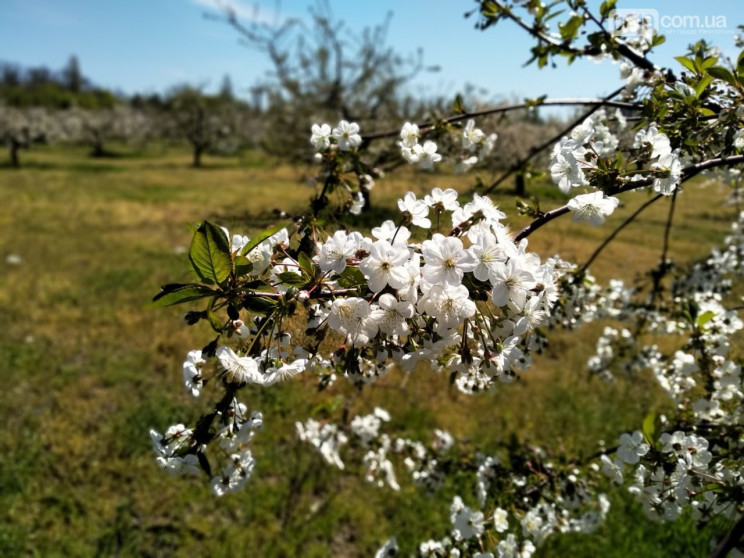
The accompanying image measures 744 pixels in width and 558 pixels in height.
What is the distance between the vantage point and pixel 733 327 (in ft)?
6.20

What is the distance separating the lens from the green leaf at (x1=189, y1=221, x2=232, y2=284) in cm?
88

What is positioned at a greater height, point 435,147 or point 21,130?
point 435,147

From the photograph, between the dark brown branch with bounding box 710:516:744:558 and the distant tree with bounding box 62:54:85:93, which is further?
the distant tree with bounding box 62:54:85:93

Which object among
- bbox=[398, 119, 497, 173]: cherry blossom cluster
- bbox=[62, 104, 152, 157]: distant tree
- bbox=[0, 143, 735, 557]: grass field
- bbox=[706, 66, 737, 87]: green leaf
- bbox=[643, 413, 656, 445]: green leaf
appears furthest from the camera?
bbox=[62, 104, 152, 157]: distant tree

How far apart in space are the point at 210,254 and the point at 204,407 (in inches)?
115

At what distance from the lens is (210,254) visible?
90 cm

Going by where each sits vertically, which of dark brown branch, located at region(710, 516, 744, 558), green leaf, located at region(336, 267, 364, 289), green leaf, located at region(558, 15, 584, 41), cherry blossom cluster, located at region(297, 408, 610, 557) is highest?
green leaf, located at region(558, 15, 584, 41)

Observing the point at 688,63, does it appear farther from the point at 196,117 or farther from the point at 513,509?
the point at 196,117

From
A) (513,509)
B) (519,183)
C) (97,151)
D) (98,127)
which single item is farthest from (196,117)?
(513,509)

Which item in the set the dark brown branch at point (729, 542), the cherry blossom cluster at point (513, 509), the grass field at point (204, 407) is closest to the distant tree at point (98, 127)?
the grass field at point (204, 407)

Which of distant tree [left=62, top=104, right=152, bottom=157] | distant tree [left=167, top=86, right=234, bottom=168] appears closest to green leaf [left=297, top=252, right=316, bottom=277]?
distant tree [left=167, top=86, right=234, bottom=168]

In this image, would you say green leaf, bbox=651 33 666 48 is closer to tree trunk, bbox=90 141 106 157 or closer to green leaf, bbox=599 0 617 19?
green leaf, bbox=599 0 617 19

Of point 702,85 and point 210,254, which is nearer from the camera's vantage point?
point 210,254

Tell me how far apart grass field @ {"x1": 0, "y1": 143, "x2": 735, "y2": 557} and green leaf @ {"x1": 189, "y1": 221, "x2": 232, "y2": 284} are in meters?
0.30
